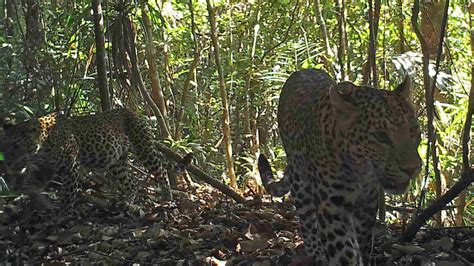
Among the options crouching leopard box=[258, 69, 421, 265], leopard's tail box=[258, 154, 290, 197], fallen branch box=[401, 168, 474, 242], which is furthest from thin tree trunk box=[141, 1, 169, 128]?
fallen branch box=[401, 168, 474, 242]

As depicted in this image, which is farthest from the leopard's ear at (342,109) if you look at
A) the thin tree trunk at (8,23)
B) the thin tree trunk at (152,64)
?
the thin tree trunk at (8,23)

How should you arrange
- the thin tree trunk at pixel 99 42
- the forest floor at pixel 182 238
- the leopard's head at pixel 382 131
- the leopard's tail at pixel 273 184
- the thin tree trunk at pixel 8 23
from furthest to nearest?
the thin tree trunk at pixel 8 23, the thin tree trunk at pixel 99 42, the leopard's tail at pixel 273 184, the forest floor at pixel 182 238, the leopard's head at pixel 382 131

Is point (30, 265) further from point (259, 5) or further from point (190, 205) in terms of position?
point (259, 5)

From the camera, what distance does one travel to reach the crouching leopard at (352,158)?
347 cm

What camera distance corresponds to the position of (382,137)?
11.5 feet

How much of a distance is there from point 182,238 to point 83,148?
2.69m

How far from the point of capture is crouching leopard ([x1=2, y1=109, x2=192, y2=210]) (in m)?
6.52

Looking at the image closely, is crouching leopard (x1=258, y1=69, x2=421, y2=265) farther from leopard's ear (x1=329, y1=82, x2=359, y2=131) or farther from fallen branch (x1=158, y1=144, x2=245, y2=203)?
fallen branch (x1=158, y1=144, x2=245, y2=203)

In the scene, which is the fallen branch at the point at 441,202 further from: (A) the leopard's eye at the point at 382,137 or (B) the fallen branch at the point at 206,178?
(B) the fallen branch at the point at 206,178

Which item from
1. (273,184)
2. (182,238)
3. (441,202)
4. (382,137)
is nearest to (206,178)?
(182,238)

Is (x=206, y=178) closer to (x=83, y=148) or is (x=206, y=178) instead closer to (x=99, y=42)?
(x=83, y=148)

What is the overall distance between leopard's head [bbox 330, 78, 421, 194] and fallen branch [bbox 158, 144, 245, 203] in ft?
10.7

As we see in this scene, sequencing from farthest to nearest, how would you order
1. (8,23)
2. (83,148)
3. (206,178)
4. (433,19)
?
1. (8,23)
2. (83,148)
3. (206,178)
4. (433,19)

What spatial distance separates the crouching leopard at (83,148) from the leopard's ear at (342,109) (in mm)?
2976
